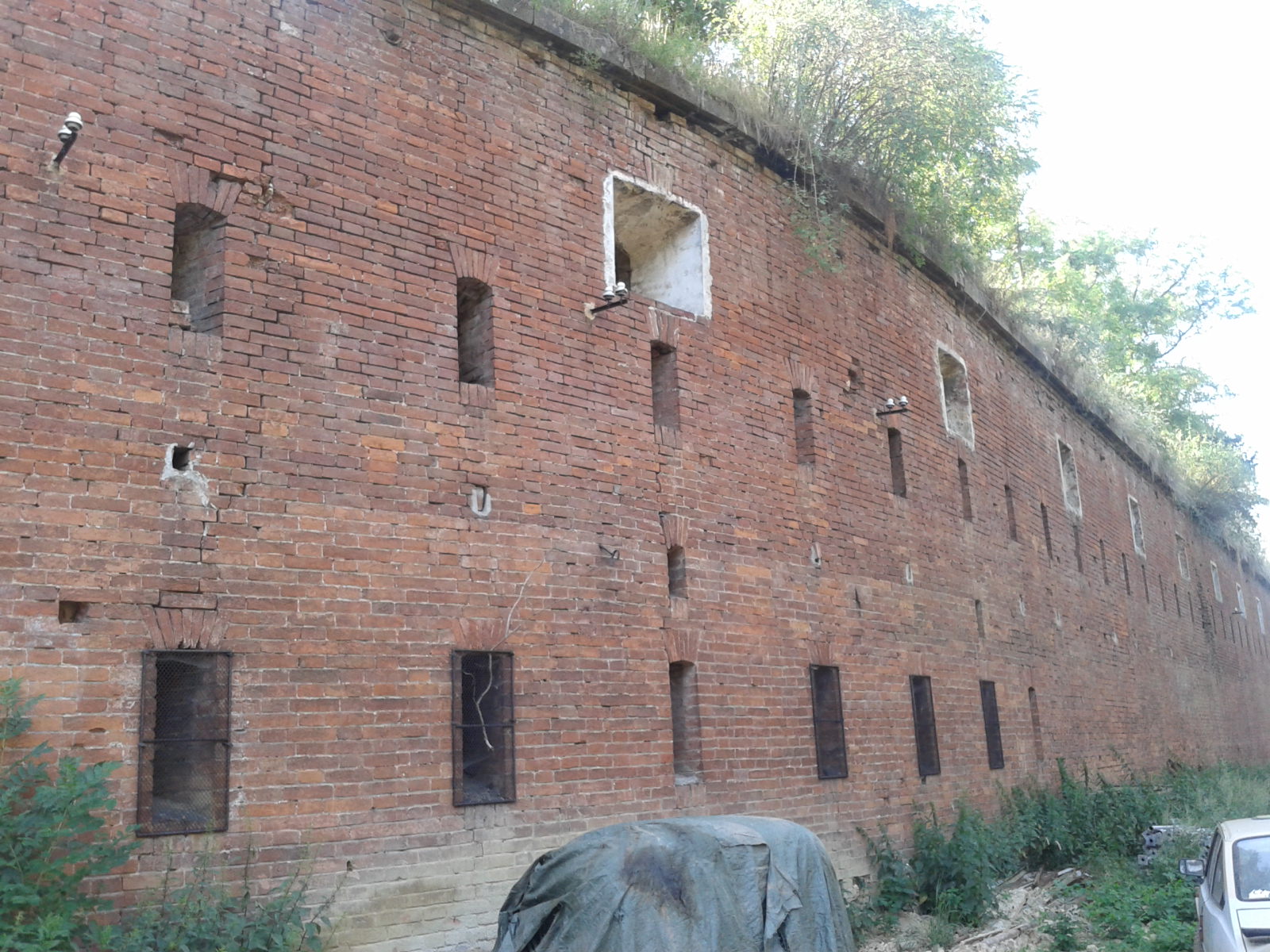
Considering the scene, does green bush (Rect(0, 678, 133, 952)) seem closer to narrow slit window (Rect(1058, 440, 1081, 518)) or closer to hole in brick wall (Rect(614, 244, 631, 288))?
hole in brick wall (Rect(614, 244, 631, 288))

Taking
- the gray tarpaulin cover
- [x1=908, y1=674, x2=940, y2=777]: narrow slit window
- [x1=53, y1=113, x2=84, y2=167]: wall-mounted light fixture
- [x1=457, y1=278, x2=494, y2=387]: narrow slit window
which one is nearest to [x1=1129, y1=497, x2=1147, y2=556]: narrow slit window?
[x1=908, y1=674, x2=940, y2=777]: narrow slit window

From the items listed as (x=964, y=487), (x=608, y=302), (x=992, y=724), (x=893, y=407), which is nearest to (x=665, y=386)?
(x=608, y=302)

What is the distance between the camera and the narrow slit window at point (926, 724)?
1390cm

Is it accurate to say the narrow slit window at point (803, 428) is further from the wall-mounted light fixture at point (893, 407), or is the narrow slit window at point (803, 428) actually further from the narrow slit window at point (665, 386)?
the narrow slit window at point (665, 386)

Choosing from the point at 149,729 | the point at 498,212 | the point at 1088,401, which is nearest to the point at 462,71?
the point at 498,212

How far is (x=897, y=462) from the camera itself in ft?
47.5

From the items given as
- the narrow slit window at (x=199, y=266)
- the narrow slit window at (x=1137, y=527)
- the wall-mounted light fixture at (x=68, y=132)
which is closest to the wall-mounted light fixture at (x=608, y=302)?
the narrow slit window at (x=199, y=266)

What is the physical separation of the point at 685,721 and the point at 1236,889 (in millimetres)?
4475

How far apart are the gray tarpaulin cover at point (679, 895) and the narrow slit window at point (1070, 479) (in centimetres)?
1613

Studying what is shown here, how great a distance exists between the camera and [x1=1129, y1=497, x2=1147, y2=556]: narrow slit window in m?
25.6

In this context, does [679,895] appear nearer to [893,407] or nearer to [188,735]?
[188,735]

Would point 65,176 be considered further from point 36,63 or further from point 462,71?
point 462,71

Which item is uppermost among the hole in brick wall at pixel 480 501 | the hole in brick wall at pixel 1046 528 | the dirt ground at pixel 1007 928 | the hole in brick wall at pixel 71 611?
the hole in brick wall at pixel 1046 528

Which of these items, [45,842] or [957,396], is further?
[957,396]
